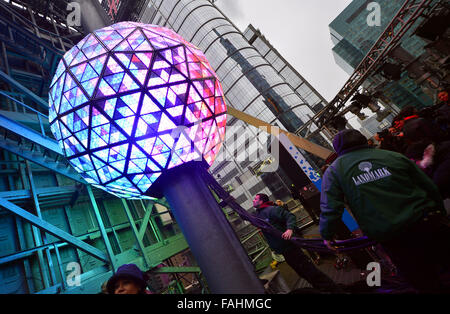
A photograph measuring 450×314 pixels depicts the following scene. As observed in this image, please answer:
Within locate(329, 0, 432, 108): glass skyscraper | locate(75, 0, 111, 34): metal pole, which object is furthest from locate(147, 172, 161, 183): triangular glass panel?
locate(329, 0, 432, 108): glass skyscraper

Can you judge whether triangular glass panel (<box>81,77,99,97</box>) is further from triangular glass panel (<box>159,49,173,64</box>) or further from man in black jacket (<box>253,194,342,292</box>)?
man in black jacket (<box>253,194,342,292</box>)

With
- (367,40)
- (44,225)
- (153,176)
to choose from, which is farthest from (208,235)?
(367,40)

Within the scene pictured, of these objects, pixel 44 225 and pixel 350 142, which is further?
pixel 44 225

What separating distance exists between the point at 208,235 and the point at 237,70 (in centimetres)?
1611

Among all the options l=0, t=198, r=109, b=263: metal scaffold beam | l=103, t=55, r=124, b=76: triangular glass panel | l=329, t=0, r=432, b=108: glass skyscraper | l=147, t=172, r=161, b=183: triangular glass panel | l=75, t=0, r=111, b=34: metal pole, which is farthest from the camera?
l=329, t=0, r=432, b=108: glass skyscraper

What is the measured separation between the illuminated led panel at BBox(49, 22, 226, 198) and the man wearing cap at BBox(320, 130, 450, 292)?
123cm

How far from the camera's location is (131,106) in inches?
52.1

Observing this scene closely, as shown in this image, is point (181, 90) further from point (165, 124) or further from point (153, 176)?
point (153, 176)

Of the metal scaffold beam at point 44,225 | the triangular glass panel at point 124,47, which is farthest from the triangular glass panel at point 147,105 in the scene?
the metal scaffold beam at point 44,225

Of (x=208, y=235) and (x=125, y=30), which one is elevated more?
(x=125, y=30)

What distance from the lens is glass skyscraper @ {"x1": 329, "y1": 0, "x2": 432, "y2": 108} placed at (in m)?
26.8

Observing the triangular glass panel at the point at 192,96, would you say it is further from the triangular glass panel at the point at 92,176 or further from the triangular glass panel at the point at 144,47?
the triangular glass panel at the point at 92,176

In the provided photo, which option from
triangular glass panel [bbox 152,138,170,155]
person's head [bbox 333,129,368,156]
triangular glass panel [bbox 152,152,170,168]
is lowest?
person's head [bbox 333,129,368,156]
